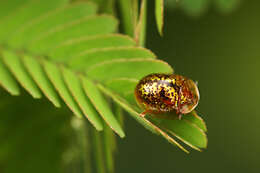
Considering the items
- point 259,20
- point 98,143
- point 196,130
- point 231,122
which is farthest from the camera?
point 231,122

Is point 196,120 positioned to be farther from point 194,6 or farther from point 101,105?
point 194,6

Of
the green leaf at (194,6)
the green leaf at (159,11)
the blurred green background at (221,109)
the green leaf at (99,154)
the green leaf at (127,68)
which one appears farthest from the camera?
the blurred green background at (221,109)

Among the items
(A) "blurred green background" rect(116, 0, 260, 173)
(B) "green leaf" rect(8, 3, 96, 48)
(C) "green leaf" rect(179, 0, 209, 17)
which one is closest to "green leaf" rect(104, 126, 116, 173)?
(B) "green leaf" rect(8, 3, 96, 48)

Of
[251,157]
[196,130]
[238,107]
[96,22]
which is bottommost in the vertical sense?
[251,157]

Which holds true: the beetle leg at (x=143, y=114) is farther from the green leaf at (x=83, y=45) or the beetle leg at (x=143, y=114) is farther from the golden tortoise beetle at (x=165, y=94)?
the green leaf at (x=83, y=45)

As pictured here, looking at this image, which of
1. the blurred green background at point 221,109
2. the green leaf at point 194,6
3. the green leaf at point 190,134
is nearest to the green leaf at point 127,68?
the green leaf at point 190,134

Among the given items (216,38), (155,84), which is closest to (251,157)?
(216,38)

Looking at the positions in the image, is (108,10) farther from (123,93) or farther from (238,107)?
(238,107)
